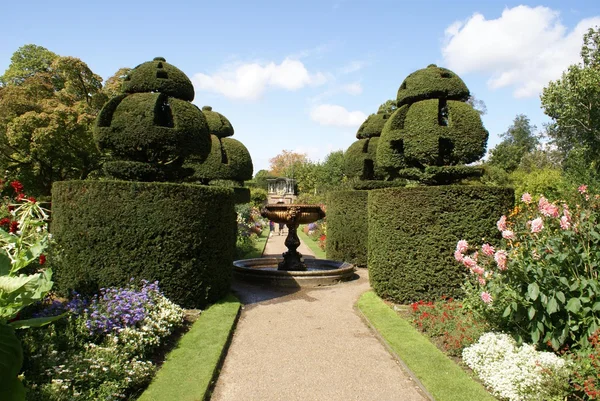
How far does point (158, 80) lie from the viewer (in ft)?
31.7

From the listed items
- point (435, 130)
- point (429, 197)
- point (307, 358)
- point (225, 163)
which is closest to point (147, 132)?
point (307, 358)

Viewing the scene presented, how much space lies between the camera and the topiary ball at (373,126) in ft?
52.7

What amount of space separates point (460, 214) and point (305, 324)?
12.1ft

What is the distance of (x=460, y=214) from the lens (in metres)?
8.54

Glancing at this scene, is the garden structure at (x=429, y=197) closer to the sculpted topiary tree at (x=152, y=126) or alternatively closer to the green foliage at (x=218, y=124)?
the sculpted topiary tree at (x=152, y=126)

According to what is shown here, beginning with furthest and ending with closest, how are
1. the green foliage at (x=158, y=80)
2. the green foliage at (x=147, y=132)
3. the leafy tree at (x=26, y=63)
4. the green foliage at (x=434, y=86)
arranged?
the leafy tree at (x=26, y=63) < the green foliage at (x=434, y=86) < the green foliage at (x=158, y=80) < the green foliage at (x=147, y=132)

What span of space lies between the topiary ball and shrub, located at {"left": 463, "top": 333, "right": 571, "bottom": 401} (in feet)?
36.9

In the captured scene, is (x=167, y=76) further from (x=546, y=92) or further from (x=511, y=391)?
(x=546, y=92)

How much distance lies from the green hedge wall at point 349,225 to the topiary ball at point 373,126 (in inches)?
118

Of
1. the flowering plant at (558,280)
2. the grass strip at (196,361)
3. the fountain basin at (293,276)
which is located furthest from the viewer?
the fountain basin at (293,276)

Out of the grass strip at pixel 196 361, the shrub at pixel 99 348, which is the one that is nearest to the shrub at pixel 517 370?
the grass strip at pixel 196 361

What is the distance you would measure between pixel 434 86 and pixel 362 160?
19.0 feet

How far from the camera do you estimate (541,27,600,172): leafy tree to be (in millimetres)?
25562

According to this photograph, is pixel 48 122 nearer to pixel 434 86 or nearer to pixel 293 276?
pixel 293 276
